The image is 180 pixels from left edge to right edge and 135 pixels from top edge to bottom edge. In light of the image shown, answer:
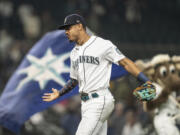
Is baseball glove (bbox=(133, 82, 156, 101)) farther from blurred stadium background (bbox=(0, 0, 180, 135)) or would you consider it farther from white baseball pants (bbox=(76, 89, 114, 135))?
blurred stadium background (bbox=(0, 0, 180, 135))

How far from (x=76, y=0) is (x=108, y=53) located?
10.7 meters

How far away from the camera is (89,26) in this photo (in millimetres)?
15688

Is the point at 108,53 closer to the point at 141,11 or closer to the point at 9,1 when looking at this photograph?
the point at 141,11

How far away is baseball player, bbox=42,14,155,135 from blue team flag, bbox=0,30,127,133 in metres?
2.77

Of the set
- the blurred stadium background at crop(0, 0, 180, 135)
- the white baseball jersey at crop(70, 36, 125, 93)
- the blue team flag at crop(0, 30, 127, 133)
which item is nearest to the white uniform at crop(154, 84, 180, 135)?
the blue team flag at crop(0, 30, 127, 133)

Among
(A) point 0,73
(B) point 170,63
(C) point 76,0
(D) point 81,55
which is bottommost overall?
(A) point 0,73

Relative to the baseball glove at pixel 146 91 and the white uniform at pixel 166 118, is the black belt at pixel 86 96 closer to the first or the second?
the baseball glove at pixel 146 91

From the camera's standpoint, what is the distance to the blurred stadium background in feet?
44.5

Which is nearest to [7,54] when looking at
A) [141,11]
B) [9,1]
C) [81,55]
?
[9,1]

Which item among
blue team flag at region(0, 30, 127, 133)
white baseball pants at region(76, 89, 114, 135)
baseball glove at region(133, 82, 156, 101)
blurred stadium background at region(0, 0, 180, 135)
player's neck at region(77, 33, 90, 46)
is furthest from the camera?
blurred stadium background at region(0, 0, 180, 135)

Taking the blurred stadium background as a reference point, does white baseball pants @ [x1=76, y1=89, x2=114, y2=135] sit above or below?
above

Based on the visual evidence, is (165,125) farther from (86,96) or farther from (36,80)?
(36,80)

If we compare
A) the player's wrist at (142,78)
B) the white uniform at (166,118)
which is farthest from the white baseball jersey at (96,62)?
the white uniform at (166,118)

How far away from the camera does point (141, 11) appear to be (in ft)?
53.3
